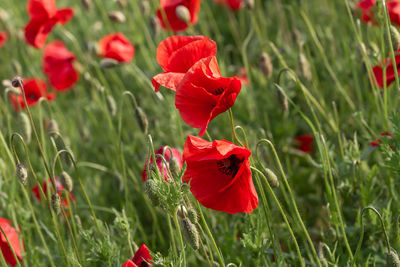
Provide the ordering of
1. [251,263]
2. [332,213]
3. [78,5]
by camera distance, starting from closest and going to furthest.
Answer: [332,213] < [251,263] < [78,5]

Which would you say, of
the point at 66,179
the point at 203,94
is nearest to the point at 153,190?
the point at 203,94

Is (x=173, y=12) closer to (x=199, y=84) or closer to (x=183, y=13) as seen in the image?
(x=183, y=13)

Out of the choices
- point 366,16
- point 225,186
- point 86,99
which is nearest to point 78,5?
point 86,99

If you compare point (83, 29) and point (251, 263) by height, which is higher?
point (83, 29)

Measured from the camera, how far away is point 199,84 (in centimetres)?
138

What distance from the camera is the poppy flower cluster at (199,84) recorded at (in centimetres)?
135

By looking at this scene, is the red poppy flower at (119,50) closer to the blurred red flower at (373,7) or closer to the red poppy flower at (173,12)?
the red poppy flower at (173,12)

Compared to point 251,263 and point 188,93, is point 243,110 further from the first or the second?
point 188,93

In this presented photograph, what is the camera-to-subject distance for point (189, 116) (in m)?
1.39

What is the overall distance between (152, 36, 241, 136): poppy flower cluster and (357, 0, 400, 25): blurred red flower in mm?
881

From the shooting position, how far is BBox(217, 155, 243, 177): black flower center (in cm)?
152

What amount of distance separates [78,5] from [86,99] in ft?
4.40

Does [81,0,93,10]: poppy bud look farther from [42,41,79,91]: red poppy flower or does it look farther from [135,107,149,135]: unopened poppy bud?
[135,107,149,135]: unopened poppy bud

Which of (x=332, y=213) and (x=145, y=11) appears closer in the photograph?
(x=332, y=213)
